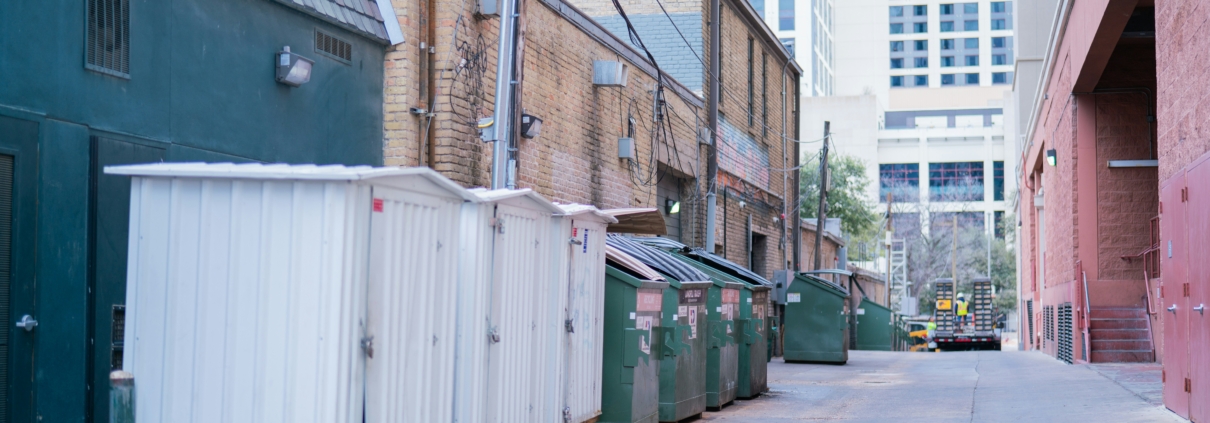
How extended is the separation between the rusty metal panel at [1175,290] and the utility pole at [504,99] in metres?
6.34

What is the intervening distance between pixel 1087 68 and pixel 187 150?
14.5m

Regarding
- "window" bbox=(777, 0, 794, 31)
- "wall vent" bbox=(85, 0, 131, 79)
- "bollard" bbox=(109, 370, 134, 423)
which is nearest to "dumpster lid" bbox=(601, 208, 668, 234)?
"wall vent" bbox=(85, 0, 131, 79)

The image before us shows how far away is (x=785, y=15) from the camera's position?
89.5 meters

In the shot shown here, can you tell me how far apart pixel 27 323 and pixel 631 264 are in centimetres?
586

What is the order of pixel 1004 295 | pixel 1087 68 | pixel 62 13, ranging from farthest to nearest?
pixel 1004 295, pixel 1087 68, pixel 62 13

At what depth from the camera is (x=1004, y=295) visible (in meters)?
73.7

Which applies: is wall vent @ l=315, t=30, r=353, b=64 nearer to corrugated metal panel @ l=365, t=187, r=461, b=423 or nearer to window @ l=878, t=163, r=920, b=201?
corrugated metal panel @ l=365, t=187, r=461, b=423

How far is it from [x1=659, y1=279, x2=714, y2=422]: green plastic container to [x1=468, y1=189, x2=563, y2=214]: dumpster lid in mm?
2496

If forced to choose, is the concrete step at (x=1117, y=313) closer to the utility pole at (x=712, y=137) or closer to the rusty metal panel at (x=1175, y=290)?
the utility pole at (x=712, y=137)

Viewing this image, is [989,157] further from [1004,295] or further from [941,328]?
[941,328]

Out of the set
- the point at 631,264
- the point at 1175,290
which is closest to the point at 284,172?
the point at 631,264

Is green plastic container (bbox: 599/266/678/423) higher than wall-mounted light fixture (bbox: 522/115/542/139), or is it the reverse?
wall-mounted light fixture (bbox: 522/115/542/139)

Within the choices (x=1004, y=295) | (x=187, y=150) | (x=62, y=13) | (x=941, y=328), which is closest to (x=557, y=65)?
(x=187, y=150)

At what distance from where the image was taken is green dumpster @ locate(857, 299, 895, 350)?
Answer: 33.2 m
